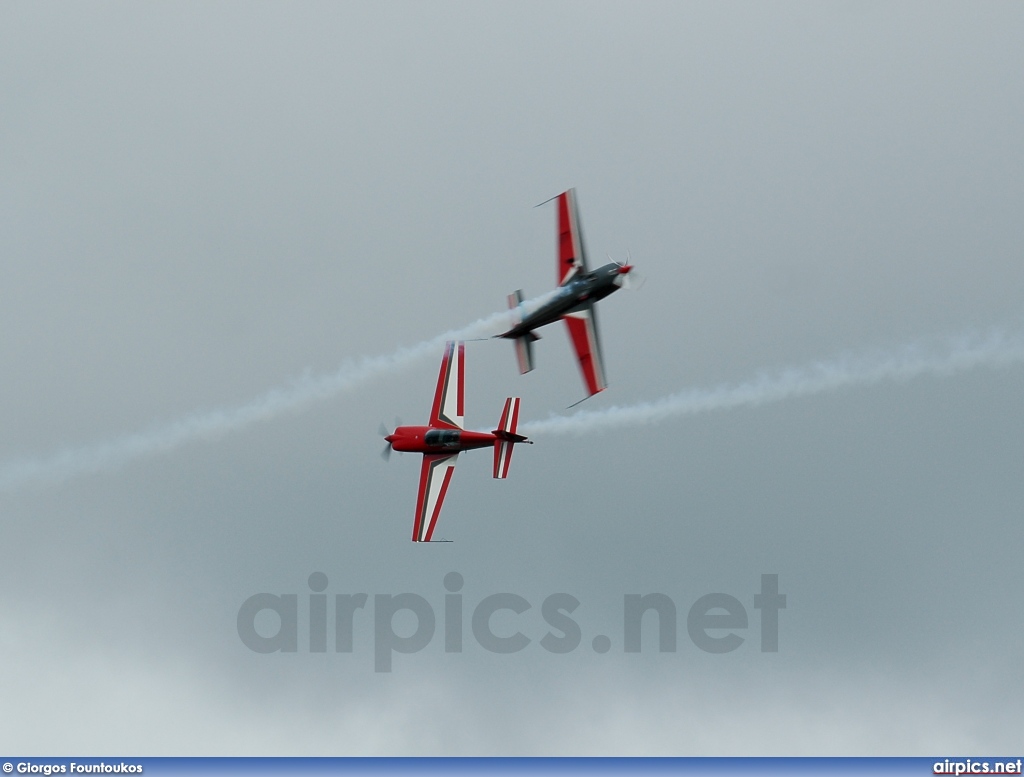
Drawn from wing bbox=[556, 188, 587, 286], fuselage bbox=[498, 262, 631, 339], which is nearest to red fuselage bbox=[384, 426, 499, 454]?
fuselage bbox=[498, 262, 631, 339]

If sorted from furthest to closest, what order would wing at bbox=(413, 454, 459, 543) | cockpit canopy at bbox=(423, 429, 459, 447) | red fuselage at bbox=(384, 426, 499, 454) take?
wing at bbox=(413, 454, 459, 543), cockpit canopy at bbox=(423, 429, 459, 447), red fuselage at bbox=(384, 426, 499, 454)

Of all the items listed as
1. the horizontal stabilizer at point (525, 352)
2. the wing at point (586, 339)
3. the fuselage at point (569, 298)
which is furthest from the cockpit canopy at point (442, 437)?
the wing at point (586, 339)

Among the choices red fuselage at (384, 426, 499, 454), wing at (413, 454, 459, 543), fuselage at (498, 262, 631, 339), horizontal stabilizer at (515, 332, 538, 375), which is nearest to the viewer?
fuselage at (498, 262, 631, 339)

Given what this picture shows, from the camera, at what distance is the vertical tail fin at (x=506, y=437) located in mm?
59562

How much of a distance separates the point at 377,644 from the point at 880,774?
19760mm

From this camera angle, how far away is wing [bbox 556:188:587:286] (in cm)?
6025

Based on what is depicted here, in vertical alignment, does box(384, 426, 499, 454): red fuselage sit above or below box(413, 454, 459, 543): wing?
above

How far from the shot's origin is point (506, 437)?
59875mm

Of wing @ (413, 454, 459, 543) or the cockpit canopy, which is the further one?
wing @ (413, 454, 459, 543)

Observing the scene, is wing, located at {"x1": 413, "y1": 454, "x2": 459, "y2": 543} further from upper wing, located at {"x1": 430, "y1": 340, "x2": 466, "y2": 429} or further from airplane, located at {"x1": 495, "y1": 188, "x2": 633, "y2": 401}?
airplane, located at {"x1": 495, "y1": 188, "x2": 633, "y2": 401}

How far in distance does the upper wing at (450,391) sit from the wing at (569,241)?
6.07m

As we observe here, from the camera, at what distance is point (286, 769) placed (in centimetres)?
5303

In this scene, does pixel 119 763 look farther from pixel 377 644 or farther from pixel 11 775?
pixel 377 644

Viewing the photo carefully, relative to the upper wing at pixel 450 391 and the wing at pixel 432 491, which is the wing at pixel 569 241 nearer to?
the upper wing at pixel 450 391
